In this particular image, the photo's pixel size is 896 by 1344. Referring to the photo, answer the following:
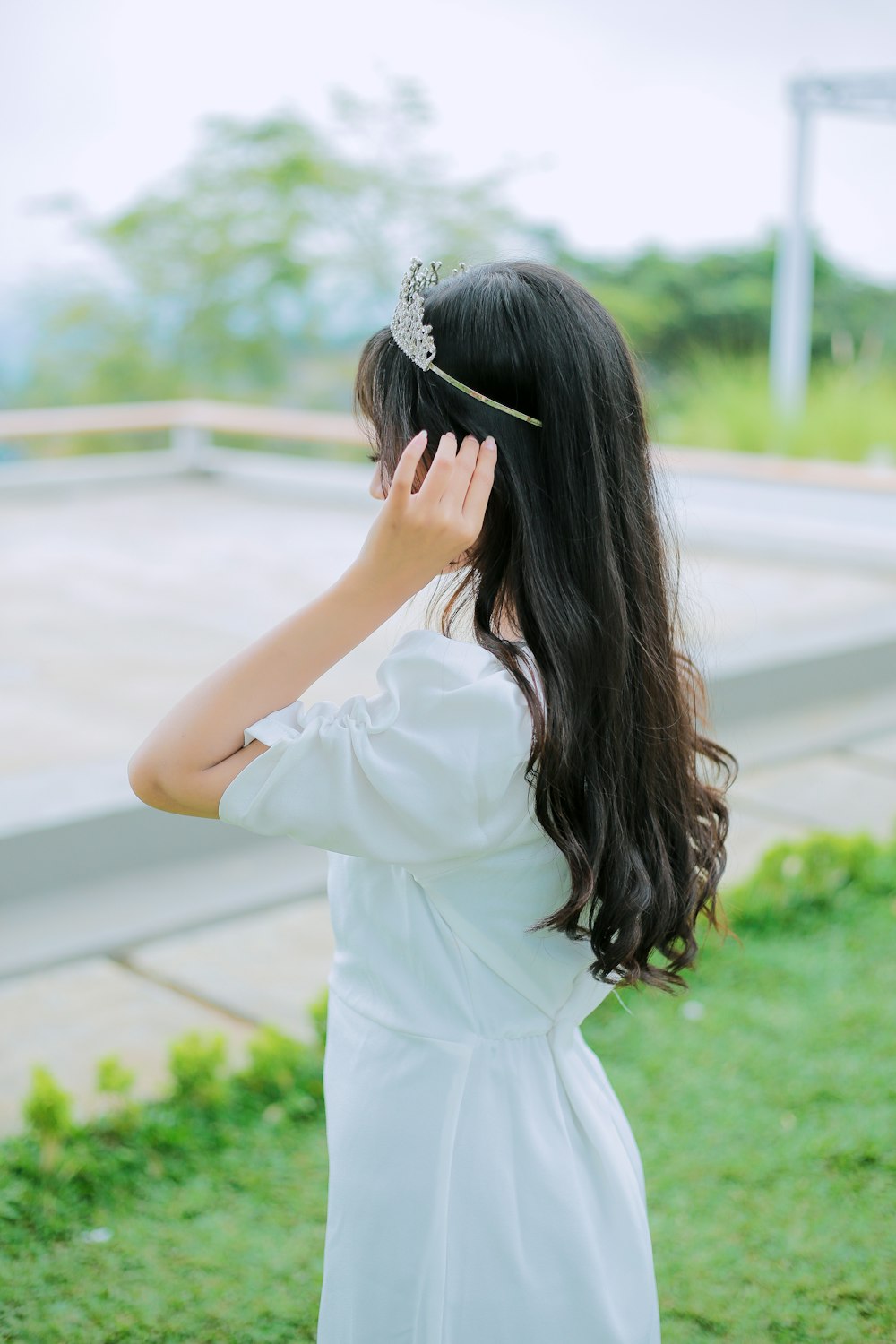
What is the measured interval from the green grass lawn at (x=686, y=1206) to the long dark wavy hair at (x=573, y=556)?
0.82 meters

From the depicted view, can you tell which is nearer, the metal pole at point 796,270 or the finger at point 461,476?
the finger at point 461,476

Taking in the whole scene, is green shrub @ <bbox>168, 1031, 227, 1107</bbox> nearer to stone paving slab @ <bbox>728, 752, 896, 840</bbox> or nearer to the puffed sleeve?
the puffed sleeve

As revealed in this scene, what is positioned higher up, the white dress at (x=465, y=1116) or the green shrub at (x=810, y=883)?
the white dress at (x=465, y=1116)

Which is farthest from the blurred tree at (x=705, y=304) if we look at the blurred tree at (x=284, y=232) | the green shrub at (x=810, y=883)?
the green shrub at (x=810, y=883)

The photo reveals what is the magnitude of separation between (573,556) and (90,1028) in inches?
61.0

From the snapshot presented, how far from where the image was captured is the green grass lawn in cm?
152

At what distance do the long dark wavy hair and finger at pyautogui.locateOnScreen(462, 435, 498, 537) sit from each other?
45mm

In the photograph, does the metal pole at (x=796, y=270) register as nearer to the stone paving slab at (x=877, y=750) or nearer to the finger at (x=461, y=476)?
the stone paving slab at (x=877, y=750)

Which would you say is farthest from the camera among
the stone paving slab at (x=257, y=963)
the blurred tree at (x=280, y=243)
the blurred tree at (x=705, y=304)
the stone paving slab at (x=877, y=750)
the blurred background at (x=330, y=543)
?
the blurred tree at (x=280, y=243)

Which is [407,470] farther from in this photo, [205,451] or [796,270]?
[796,270]

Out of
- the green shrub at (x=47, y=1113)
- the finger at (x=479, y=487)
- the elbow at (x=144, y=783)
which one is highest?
the finger at (x=479, y=487)

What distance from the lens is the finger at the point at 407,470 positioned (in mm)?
797

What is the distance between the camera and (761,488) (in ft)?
22.5

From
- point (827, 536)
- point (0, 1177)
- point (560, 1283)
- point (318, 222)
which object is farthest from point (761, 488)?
point (318, 222)
